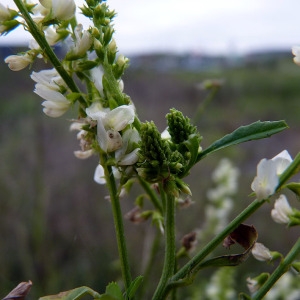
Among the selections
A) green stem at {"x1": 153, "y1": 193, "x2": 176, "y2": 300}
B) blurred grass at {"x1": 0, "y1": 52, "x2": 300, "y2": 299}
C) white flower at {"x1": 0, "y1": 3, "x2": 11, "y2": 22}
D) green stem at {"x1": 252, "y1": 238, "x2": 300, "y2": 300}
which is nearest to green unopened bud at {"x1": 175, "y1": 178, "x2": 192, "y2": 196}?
green stem at {"x1": 153, "y1": 193, "x2": 176, "y2": 300}

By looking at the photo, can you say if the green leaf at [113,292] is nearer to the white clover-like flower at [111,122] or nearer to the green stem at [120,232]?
the green stem at [120,232]

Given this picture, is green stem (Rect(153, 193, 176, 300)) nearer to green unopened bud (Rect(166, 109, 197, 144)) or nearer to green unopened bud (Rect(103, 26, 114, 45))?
green unopened bud (Rect(166, 109, 197, 144))

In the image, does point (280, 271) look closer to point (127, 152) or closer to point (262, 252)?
Answer: point (262, 252)

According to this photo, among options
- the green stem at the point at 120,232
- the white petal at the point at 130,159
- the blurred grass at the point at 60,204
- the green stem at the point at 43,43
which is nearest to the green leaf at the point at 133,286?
the green stem at the point at 120,232

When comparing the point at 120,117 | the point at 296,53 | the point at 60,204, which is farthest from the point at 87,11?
the point at 60,204

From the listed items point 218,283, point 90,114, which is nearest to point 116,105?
point 90,114

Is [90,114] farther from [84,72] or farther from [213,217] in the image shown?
[213,217]
